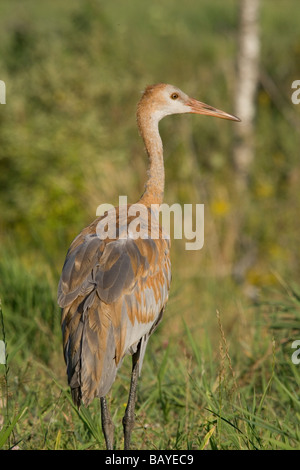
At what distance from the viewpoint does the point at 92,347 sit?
342 cm

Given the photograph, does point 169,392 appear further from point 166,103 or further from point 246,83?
point 246,83

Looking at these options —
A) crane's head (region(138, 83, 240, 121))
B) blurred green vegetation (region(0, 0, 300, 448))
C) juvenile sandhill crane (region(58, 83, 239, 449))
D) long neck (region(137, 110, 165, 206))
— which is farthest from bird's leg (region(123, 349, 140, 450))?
crane's head (region(138, 83, 240, 121))

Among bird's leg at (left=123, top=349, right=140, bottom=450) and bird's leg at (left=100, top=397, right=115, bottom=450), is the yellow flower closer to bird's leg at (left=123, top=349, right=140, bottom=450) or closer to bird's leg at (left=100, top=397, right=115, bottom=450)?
bird's leg at (left=123, top=349, right=140, bottom=450)

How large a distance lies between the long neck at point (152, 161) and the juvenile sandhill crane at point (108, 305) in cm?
28

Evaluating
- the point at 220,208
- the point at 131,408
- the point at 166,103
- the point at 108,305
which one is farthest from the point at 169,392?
the point at 220,208

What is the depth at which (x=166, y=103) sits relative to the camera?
4750 mm

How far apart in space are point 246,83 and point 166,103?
4742mm

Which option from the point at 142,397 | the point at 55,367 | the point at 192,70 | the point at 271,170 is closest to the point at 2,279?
the point at 55,367

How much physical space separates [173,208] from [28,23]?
144 inches

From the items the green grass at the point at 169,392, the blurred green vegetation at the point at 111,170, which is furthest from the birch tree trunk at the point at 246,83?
the green grass at the point at 169,392

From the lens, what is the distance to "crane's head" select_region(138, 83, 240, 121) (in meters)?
4.72
